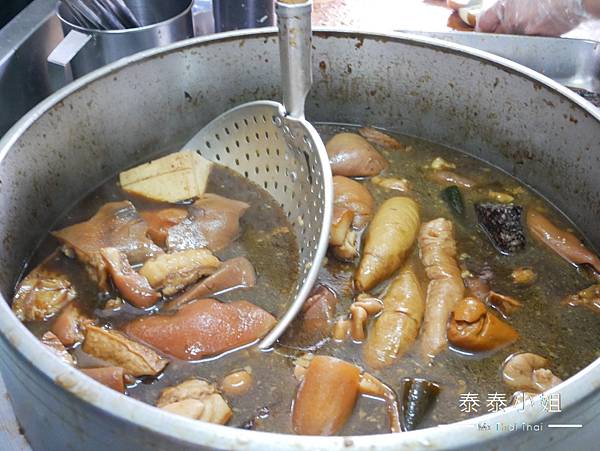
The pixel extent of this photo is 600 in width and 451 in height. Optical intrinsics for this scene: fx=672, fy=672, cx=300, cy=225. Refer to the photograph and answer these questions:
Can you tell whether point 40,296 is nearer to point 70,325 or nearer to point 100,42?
point 70,325

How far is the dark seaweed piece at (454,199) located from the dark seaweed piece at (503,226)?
5 cm

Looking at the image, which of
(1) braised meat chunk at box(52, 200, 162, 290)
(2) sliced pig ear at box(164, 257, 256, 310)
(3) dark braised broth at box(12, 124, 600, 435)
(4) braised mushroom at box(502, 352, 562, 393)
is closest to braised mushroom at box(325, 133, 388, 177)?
(3) dark braised broth at box(12, 124, 600, 435)

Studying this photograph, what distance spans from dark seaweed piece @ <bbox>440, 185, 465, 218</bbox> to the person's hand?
83 cm

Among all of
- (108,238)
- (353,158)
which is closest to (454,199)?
(353,158)

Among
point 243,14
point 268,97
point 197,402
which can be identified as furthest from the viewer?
point 243,14

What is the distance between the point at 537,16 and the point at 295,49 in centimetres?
118

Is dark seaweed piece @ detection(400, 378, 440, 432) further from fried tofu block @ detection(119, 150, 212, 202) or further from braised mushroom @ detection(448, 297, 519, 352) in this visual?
fried tofu block @ detection(119, 150, 212, 202)

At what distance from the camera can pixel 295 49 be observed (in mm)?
1320

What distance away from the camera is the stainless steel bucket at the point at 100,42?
163 centimetres

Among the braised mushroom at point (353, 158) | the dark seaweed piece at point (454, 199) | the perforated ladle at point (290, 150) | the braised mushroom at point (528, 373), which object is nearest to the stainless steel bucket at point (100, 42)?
the perforated ladle at point (290, 150)

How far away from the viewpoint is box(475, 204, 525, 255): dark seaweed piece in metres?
1.48

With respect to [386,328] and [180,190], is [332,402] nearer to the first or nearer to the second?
[386,328]

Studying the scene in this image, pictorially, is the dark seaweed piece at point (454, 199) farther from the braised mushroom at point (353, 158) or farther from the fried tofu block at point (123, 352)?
the fried tofu block at point (123, 352)

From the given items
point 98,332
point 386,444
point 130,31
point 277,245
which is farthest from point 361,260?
point 130,31
